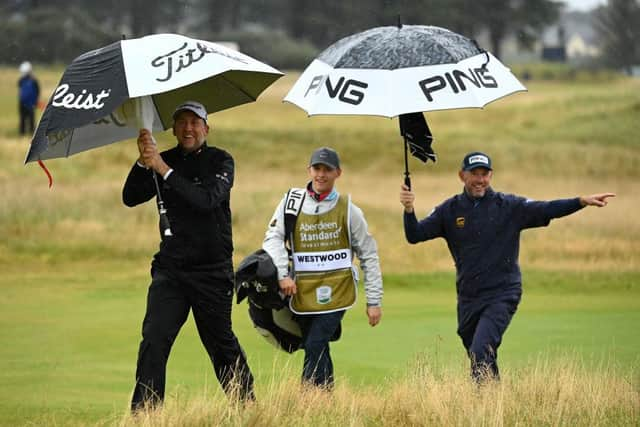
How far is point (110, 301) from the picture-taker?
16.8 meters

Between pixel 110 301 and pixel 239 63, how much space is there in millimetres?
9337

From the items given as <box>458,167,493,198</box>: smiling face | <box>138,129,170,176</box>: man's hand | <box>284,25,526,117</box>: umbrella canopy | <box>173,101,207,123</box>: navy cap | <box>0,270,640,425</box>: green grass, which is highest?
<box>284,25,526,117</box>: umbrella canopy

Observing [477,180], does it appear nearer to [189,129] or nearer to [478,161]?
[478,161]

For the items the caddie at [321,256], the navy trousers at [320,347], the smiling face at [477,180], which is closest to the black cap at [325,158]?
the caddie at [321,256]

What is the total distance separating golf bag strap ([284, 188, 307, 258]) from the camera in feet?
28.2

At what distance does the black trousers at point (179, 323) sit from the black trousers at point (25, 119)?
100 feet

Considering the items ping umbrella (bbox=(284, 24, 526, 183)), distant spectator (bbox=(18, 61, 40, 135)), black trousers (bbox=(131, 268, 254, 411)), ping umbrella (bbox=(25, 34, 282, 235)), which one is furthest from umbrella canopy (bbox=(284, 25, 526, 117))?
distant spectator (bbox=(18, 61, 40, 135))

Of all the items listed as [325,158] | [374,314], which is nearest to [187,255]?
[325,158]

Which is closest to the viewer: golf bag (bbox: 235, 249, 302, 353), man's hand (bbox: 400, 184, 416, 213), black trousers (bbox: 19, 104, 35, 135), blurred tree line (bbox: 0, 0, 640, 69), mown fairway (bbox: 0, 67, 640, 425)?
golf bag (bbox: 235, 249, 302, 353)

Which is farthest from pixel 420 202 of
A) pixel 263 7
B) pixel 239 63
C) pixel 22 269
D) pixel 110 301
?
pixel 263 7

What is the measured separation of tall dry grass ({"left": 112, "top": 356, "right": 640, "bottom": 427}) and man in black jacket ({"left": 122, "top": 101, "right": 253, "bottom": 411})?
0.91 ft

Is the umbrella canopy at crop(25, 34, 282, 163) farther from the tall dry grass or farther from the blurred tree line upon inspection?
the blurred tree line

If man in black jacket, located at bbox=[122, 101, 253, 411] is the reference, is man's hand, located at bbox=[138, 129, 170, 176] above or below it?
above

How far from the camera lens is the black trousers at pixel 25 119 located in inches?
1486
